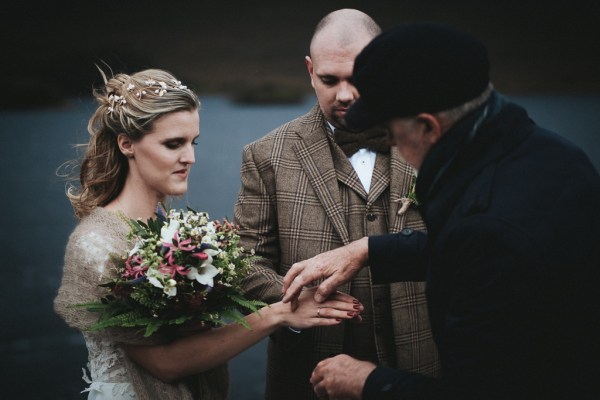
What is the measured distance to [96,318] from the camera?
8.52 feet

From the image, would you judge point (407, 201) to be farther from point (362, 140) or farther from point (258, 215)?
point (258, 215)

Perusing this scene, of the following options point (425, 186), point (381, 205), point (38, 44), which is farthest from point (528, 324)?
point (38, 44)

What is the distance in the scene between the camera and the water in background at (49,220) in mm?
9406

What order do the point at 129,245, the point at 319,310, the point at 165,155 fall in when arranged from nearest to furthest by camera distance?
the point at 319,310 → the point at 129,245 → the point at 165,155

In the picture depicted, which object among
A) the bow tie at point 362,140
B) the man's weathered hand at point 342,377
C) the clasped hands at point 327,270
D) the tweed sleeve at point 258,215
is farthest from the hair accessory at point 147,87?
the man's weathered hand at point 342,377

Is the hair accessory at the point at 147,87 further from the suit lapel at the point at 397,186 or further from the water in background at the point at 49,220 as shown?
the suit lapel at the point at 397,186

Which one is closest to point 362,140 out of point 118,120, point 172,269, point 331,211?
point 331,211

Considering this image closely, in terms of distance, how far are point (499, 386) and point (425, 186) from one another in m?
0.54

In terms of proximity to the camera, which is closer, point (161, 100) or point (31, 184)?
point (161, 100)

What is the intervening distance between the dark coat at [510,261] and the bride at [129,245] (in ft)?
2.80

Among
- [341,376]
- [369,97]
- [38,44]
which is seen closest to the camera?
[369,97]

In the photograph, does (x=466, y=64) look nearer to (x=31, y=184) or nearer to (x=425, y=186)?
(x=425, y=186)

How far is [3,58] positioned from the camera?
15812 millimetres

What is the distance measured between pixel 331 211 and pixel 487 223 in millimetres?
1398
